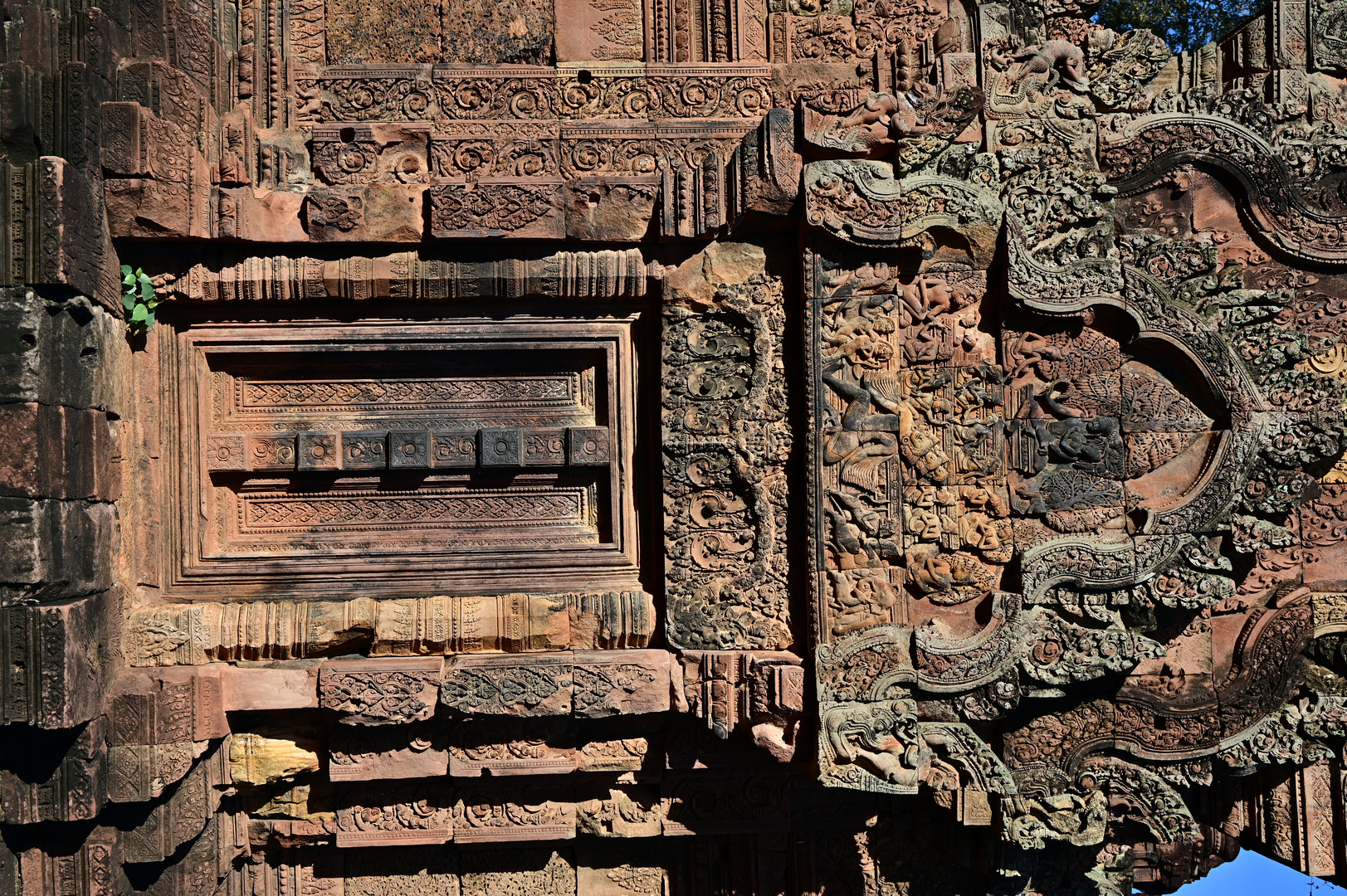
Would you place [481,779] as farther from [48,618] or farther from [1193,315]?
[1193,315]

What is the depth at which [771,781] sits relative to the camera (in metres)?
6.35

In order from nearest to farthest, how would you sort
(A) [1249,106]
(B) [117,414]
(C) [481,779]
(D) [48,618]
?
(D) [48,618], (B) [117,414], (A) [1249,106], (C) [481,779]

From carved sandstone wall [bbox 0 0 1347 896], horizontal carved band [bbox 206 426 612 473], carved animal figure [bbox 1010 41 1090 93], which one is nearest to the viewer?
carved sandstone wall [bbox 0 0 1347 896]

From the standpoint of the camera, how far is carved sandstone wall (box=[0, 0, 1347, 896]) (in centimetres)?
552

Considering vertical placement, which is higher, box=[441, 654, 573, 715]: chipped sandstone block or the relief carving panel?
the relief carving panel

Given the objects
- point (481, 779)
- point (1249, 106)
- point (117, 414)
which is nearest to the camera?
point (117, 414)

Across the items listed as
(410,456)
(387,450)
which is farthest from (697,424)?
(387,450)

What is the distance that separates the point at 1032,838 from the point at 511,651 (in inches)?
129

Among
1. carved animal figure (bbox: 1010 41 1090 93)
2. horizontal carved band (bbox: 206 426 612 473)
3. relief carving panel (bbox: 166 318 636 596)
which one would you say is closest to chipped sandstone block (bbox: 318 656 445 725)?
relief carving panel (bbox: 166 318 636 596)

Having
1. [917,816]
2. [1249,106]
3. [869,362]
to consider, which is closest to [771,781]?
[917,816]

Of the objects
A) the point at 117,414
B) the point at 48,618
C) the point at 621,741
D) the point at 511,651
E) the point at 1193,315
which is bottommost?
the point at 621,741

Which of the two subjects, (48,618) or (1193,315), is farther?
(1193,315)

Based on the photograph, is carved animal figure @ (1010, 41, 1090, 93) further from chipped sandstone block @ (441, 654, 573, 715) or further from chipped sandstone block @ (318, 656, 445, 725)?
chipped sandstone block @ (318, 656, 445, 725)

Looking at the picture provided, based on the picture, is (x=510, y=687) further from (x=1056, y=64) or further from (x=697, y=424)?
(x=1056, y=64)
